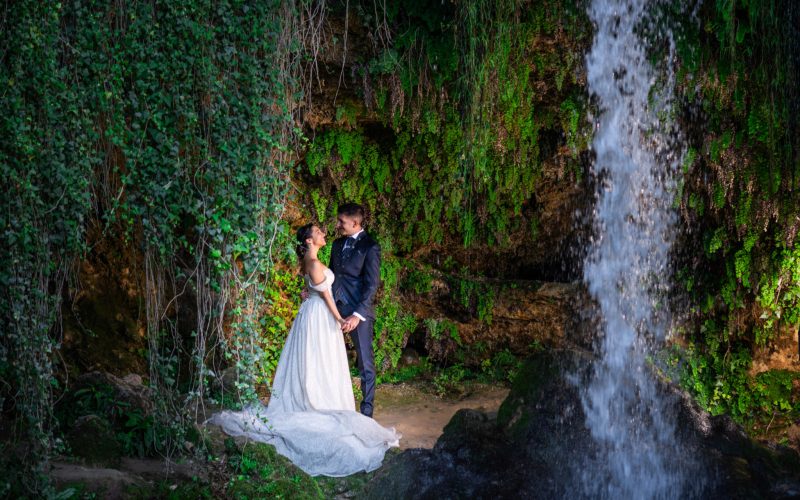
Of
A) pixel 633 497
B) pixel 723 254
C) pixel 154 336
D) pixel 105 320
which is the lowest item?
pixel 633 497

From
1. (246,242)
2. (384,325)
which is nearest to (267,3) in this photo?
(246,242)

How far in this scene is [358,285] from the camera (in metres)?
7.86

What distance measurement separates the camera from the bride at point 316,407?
20.7 ft

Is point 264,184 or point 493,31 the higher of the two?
point 493,31

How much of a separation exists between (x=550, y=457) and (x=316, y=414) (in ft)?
8.83

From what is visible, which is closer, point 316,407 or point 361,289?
point 316,407

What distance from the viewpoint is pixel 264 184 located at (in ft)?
17.9

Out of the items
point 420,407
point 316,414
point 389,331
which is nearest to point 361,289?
point 316,414

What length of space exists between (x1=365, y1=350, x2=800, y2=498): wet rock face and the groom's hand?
2.46 m

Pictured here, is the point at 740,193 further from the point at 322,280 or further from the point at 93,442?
the point at 93,442

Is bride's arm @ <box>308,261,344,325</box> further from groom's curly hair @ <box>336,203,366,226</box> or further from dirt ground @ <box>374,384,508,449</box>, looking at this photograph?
dirt ground @ <box>374,384,508,449</box>

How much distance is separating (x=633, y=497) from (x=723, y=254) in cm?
511

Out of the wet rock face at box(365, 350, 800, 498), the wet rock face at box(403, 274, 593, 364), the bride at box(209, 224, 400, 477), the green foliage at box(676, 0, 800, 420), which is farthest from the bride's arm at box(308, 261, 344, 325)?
the green foliage at box(676, 0, 800, 420)

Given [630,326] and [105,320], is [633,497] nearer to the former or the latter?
[630,326]
